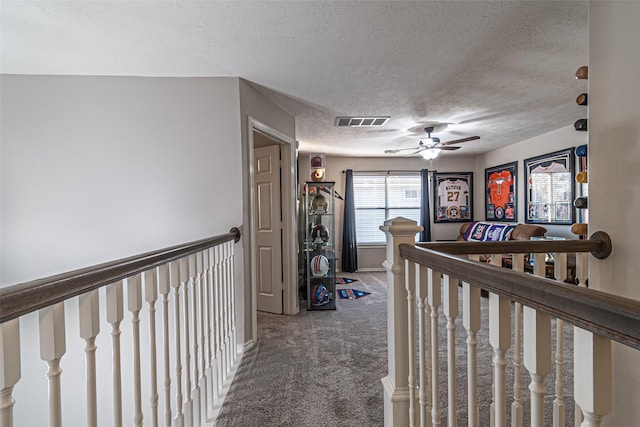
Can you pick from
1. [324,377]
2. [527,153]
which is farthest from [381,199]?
[324,377]

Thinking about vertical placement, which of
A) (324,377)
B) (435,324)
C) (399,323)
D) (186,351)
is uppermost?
(435,324)

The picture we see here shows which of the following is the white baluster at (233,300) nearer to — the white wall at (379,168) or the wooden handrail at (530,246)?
the wooden handrail at (530,246)

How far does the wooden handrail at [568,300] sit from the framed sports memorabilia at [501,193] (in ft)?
17.4

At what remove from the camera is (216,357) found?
196cm

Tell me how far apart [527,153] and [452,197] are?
160 centimetres

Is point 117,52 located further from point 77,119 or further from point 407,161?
point 407,161

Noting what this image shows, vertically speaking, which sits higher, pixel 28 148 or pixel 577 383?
pixel 28 148

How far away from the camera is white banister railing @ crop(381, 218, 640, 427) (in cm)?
47

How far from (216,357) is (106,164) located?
5.98 feet

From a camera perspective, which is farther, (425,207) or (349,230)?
(425,207)

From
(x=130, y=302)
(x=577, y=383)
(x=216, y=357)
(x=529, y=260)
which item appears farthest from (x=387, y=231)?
(x=529, y=260)

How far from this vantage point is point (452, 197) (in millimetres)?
6258

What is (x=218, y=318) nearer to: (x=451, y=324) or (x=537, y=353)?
(x=451, y=324)

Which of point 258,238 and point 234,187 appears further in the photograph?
point 258,238
